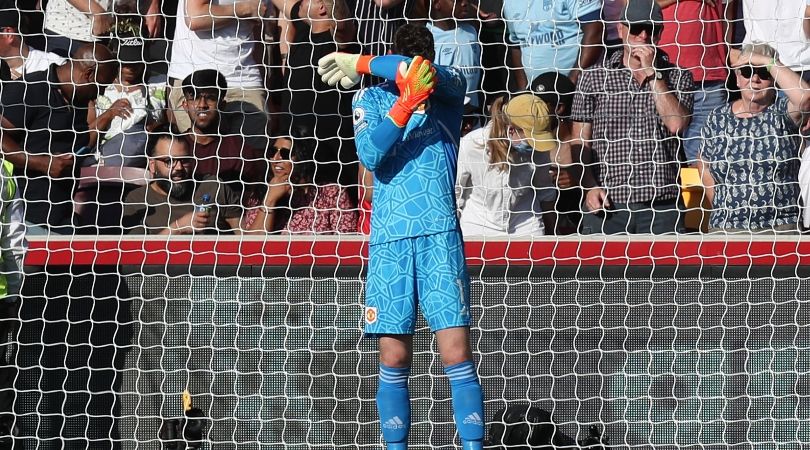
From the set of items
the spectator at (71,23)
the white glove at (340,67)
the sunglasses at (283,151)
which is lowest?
the sunglasses at (283,151)

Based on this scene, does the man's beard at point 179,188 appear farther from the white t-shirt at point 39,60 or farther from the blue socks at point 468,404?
the blue socks at point 468,404

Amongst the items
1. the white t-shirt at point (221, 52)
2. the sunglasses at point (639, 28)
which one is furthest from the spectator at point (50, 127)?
the sunglasses at point (639, 28)

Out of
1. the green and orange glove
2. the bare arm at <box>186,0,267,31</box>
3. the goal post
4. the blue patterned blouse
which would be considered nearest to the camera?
the green and orange glove

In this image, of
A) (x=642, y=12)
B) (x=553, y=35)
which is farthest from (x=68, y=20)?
(x=642, y=12)

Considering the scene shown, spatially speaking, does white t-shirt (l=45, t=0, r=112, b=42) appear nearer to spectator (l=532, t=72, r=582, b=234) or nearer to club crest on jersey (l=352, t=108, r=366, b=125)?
spectator (l=532, t=72, r=582, b=234)

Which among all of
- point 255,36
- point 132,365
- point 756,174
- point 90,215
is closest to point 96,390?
point 132,365

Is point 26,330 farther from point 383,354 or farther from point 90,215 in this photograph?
point 383,354

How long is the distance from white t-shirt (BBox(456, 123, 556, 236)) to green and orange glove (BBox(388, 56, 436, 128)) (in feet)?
5.70

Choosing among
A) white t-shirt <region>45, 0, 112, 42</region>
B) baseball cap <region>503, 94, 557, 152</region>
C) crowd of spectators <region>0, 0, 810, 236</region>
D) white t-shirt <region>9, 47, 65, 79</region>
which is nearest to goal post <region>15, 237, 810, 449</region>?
crowd of spectators <region>0, 0, 810, 236</region>

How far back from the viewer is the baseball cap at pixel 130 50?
6.42 metres

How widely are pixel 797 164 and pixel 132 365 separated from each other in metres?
3.50

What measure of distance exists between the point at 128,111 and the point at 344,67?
7.72ft

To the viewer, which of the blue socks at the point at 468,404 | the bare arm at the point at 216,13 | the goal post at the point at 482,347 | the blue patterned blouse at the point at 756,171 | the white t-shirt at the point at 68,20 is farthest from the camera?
the white t-shirt at the point at 68,20

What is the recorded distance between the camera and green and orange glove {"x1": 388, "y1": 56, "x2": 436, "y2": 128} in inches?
161
